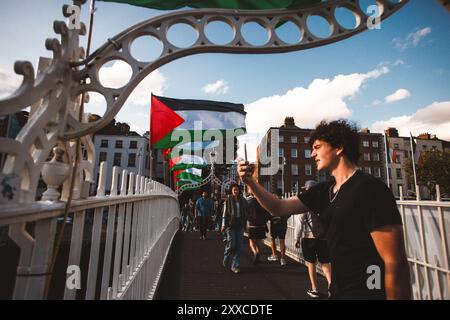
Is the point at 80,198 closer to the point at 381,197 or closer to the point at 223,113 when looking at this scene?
the point at 381,197

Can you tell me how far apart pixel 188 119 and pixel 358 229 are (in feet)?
13.3

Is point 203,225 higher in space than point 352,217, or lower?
lower

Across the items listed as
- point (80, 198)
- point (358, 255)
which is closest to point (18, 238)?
point (80, 198)

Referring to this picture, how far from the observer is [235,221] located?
5859mm

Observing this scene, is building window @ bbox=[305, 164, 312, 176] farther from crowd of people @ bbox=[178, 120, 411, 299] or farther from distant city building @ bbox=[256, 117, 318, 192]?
crowd of people @ bbox=[178, 120, 411, 299]

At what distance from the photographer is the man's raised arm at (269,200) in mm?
1859

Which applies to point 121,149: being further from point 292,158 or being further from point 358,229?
point 358,229

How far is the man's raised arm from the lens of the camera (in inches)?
73.2

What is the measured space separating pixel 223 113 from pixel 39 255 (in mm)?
3585

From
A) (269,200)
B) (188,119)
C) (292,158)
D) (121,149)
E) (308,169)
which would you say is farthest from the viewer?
(292,158)

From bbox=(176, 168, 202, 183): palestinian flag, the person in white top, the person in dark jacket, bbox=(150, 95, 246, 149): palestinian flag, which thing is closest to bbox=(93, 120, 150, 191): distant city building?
bbox=(176, 168, 202, 183): palestinian flag

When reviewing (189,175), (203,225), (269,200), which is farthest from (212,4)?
(189,175)

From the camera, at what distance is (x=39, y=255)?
3.78 ft

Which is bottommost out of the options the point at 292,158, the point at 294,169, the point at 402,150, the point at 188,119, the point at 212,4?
the point at 212,4
